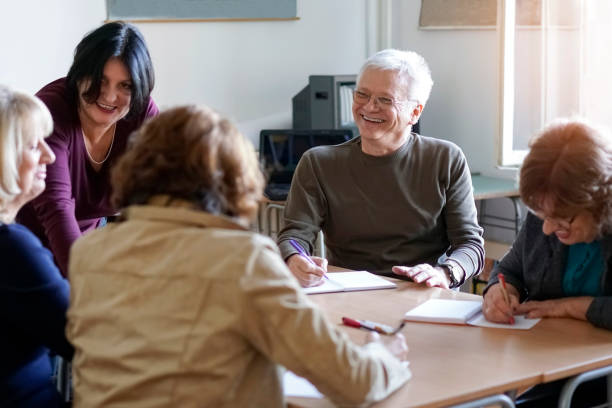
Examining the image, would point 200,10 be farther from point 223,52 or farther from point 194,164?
point 194,164

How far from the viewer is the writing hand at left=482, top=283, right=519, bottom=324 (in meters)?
1.95

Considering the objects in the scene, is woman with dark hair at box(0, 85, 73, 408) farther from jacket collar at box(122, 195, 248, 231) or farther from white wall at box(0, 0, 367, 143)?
white wall at box(0, 0, 367, 143)

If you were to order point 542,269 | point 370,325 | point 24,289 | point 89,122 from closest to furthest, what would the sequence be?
point 24,289 → point 370,325 → point 542,269 → point 89,122

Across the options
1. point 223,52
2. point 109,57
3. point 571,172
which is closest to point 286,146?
point 223,52

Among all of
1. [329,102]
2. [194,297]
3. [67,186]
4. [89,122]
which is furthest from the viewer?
[329,102]

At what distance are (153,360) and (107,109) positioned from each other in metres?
1.36

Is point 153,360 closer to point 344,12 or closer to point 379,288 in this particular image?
point 379,288

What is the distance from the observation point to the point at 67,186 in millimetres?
2402

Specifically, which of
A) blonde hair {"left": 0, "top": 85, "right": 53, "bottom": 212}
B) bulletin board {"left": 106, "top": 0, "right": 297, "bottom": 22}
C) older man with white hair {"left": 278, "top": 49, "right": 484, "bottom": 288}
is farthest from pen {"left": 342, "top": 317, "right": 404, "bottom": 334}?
bulletin board {"left": 106, "top": 0, "right": 297, "bottom": 22}

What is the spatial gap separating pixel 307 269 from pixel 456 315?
48 centimetres

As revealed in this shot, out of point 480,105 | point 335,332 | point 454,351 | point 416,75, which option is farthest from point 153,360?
point 480,105

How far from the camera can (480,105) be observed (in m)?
4.58

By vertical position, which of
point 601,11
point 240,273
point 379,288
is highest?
point 601,11

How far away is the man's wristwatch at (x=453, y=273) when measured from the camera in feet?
8.00
